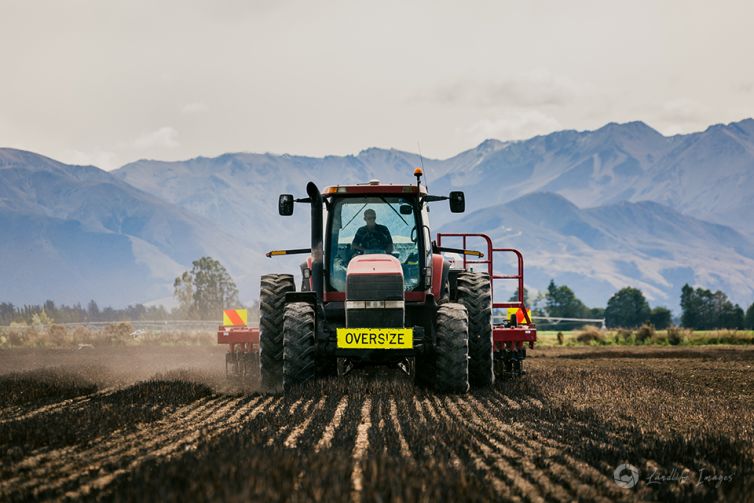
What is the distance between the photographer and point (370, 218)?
512 inches

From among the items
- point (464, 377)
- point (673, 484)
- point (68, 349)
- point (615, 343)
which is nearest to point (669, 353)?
point (615, 343)

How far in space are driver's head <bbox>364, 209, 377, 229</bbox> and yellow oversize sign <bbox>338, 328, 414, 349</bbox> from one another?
1.70m

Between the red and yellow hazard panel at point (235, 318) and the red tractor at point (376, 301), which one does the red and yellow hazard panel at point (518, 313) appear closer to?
the red tractor at point (376, 301)

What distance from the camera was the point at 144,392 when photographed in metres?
12.9

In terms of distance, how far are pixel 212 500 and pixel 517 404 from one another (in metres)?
6.82

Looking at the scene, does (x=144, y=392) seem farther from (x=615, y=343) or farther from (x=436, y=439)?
(x=615, y=343)

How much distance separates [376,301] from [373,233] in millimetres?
1262

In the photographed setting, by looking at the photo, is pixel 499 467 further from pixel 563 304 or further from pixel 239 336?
pixel 563 304

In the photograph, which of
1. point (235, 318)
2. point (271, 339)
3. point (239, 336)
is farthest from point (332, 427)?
point (235, 318)

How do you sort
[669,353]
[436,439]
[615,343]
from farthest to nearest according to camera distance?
[615,343] < [669,353] < [436,439]

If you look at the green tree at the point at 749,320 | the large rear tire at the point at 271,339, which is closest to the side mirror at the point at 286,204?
the large rear tire at the point at 271,339

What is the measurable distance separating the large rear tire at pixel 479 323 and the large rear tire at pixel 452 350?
0.66 metres

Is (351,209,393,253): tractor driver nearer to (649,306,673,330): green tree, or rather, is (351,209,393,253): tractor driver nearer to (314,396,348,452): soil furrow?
(314,396,348,452): soil furrow

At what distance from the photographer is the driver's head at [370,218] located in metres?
13.0
